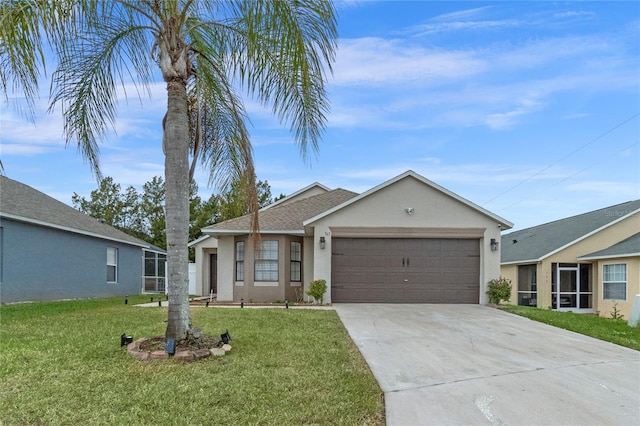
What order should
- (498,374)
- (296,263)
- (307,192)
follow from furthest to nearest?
(307,192) → (296,263) → (498,374)

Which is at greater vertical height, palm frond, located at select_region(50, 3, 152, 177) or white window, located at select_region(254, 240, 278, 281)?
palm frond, located at select_region(50, 3, 152, 177)

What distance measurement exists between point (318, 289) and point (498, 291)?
584 centimetres

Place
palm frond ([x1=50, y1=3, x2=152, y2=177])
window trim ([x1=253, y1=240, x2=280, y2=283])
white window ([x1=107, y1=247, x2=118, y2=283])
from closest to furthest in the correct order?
1. palm frond ([x1=50, y1=3, x2=152, y2=177])
2. window trim ([x1=253, y1=240, x2=280, y2=283])
3. white window ([x1=107, y1=247, x2=118, y2=283])

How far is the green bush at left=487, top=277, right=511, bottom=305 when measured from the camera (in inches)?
560

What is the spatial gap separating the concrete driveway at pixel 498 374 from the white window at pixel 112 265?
14.8 m

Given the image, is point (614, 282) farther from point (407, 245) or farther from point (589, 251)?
point (407, 245)

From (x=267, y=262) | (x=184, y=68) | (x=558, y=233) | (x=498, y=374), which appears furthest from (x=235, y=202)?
(x=558, y=233)

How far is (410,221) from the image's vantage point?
583 inches

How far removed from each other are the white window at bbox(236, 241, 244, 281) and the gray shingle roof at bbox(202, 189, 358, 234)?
0.77 metres

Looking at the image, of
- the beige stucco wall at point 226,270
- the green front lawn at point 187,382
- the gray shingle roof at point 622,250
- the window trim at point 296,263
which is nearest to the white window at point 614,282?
the gray shingle roof at point 622,250

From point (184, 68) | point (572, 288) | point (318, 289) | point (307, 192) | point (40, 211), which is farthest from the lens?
point (307, 192)

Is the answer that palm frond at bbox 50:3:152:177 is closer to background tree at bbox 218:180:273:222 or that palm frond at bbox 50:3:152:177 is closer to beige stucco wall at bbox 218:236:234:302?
background tree at bbox 218:180:273:222

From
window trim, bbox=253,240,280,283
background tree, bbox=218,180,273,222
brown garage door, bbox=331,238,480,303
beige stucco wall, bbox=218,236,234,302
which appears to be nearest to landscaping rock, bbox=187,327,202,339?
background tree, bbox=218,180,273,222

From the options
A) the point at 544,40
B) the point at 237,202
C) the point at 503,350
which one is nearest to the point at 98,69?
the point at 237,202
